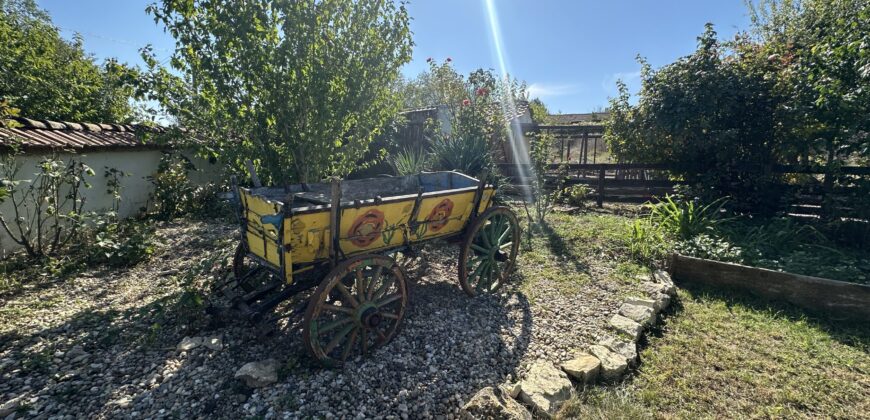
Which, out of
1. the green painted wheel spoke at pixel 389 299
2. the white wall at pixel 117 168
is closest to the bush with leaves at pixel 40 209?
the white wall at pixel 117 168

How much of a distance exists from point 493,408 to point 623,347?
1.25 metres

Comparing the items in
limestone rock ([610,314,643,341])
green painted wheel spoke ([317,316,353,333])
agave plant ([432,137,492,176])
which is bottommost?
limestone rock ([610,314,643,341])

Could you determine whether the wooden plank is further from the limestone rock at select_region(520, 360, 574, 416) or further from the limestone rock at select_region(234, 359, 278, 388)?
the limestone rock at select_region(234, 359, 278, 388)

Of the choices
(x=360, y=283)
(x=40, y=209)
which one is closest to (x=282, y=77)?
(x=360, y=283)

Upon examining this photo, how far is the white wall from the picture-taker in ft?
13.3

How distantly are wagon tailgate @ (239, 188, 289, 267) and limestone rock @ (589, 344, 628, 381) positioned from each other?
7.17ft

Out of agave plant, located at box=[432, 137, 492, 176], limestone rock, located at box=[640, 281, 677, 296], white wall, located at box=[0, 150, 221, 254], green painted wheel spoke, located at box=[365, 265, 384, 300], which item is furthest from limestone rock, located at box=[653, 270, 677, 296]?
white wall, located at box=[0, 150, 221, 254]

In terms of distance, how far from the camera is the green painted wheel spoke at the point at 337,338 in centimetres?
228

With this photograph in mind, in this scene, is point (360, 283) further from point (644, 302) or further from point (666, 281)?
point (666, 281)

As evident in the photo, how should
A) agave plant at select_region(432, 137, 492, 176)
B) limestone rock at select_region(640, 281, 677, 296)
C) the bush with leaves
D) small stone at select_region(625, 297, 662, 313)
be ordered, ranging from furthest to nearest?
agave plant at select_region(432, 137, 492, 176)
the bush with leaves
limestone rock at select_region(640, 281, 677, 296)
small stone at select_region(625, 297, 662, 313)

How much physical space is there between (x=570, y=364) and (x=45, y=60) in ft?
31.8

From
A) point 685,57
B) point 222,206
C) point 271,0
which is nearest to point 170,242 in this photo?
point 222,206

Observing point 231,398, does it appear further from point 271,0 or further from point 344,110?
point 271,0

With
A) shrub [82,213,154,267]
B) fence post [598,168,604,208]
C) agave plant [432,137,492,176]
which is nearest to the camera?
shrub [82,213,154,267]
